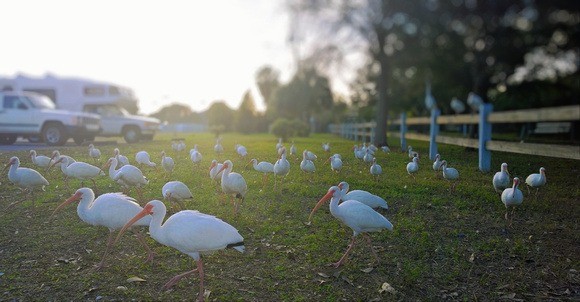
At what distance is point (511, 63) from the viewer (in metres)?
20.9

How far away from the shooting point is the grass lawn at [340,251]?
15.5 ft

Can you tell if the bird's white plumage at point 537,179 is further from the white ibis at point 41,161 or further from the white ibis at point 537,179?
the white ibis at point 41,161

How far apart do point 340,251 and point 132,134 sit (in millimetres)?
15993

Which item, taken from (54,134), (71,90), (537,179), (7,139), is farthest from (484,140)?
(71,90)

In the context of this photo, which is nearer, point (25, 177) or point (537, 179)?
point (537, 179)

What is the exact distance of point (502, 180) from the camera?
698 centimetres

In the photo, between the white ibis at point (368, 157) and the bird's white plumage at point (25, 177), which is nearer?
the bird's white plumage at point (25, 177)

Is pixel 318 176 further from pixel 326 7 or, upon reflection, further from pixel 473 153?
pixel 326 7

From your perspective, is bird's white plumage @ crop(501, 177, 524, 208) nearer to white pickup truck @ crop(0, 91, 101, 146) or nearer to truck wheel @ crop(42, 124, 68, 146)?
white pickup truck @ crop(0, 91, 101, 146)

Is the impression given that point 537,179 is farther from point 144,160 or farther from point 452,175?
point 144,160

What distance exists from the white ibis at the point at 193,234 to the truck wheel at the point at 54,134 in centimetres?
1204

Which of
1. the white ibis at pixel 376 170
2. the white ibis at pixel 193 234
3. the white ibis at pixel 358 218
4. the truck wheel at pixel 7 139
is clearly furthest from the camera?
the truck wheel at pixel 7 139

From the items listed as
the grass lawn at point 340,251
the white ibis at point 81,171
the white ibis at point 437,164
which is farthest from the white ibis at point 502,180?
the white ibis at point 81,171

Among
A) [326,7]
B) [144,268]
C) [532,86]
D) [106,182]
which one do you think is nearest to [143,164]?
[106,182]
